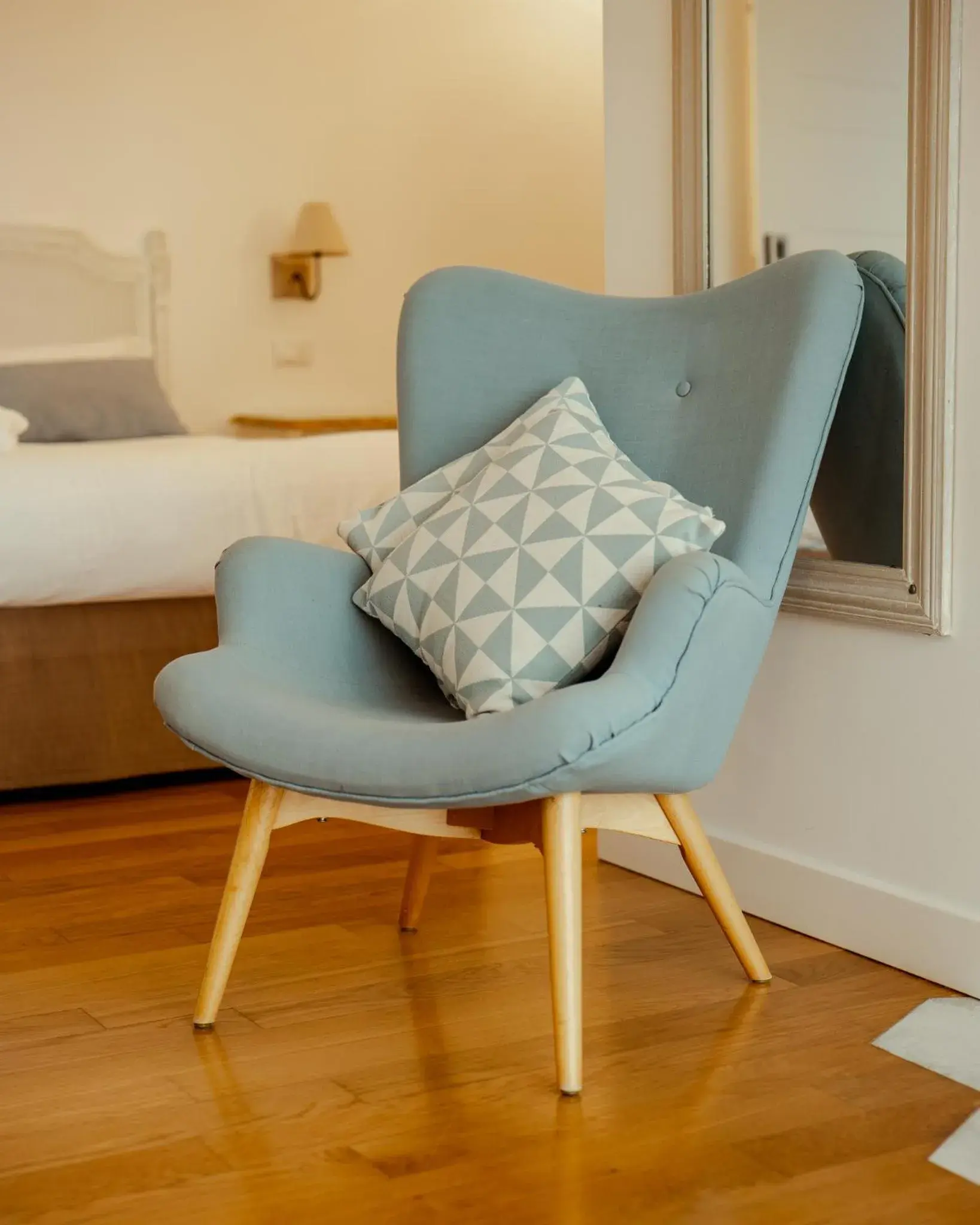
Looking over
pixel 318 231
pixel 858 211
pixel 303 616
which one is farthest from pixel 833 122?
pixel 318 231

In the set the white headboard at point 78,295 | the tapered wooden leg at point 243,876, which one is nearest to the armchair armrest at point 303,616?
the tapered wooden leg at point 243,876

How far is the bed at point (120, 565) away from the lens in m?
2.96

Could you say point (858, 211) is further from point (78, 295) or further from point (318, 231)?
point (78, 295)

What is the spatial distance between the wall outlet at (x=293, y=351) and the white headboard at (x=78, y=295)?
0.39m

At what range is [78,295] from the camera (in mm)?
4852

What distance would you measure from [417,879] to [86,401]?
2.48 metres

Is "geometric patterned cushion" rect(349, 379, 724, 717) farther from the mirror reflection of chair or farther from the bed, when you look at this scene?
the bed

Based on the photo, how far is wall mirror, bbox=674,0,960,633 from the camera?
1.85m

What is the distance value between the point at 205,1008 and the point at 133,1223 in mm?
475

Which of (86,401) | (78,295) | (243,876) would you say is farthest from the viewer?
(78,295)

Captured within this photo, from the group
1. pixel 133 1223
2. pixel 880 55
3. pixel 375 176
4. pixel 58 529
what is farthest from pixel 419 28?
pixel 133 1223

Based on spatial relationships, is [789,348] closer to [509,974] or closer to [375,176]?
[509,974]

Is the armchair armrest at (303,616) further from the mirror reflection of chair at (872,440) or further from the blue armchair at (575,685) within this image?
the mirror reflection of chair at (872,440)

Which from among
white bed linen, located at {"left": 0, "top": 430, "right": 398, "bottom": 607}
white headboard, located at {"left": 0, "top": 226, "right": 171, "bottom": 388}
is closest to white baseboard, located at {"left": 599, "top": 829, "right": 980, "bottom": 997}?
white bed linen, located at {"left": 0, "top": 430, "right": 398, "bottom": 607}
